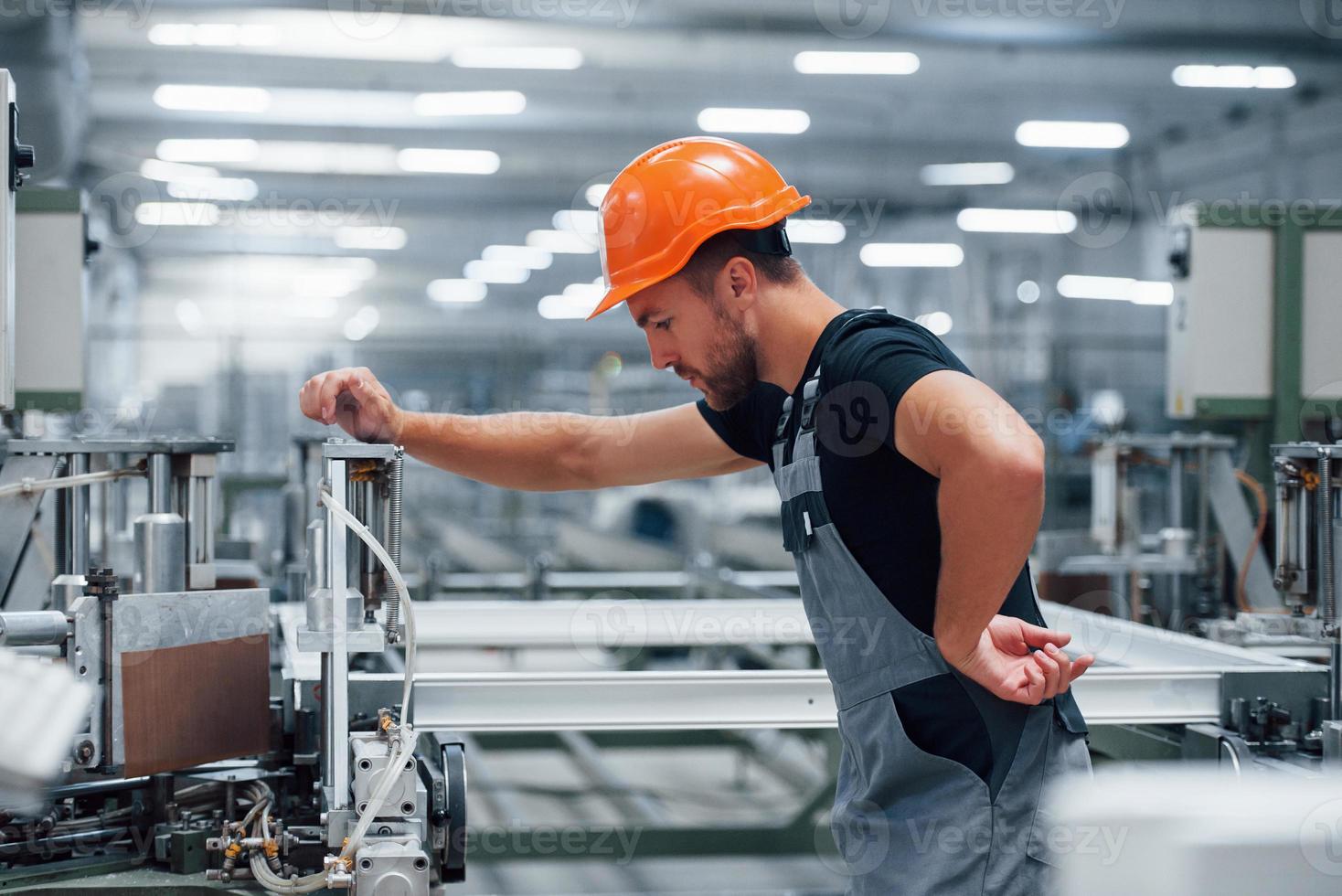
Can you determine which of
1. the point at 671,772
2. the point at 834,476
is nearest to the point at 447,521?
the point at 671,772

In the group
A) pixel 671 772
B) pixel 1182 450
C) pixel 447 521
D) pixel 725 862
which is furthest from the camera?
pixel 447 521

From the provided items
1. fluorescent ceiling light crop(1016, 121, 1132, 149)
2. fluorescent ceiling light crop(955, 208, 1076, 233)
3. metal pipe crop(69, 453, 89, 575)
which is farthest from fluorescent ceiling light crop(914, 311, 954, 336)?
metal pipe crop(69, 453, 89, 575)

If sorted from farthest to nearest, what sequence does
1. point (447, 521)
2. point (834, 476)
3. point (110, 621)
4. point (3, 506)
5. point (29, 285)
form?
point (447, 521) → point (29, 285) → point (3, 506) → point (110, 621) → point (834, 476)

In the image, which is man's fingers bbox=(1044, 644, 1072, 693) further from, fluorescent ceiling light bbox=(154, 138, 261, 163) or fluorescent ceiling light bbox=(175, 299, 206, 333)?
fluorescent ceiling light bbox=(154, 138, 261, 163)

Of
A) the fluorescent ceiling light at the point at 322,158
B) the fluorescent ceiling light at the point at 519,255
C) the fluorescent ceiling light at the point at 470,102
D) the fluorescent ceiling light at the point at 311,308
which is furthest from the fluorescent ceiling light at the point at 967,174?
the fluorescent ceiling light at the point at 311,308

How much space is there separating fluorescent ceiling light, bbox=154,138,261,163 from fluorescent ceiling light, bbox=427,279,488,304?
1081mm

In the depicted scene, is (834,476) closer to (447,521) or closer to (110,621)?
(110,621)

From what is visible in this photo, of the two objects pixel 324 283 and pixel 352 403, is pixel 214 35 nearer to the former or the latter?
pixel 324 283

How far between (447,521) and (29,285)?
364 cm

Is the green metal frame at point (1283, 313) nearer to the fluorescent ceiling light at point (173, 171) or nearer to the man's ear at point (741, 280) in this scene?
the man's ear at point (741, 280)

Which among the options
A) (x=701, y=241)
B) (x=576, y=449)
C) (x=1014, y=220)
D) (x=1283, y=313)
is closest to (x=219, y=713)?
(x=576, y=449)

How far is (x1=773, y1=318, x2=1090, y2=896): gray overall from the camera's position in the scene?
114cm

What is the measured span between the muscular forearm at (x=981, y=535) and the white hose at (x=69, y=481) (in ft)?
3.84

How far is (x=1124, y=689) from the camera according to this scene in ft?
6.05
